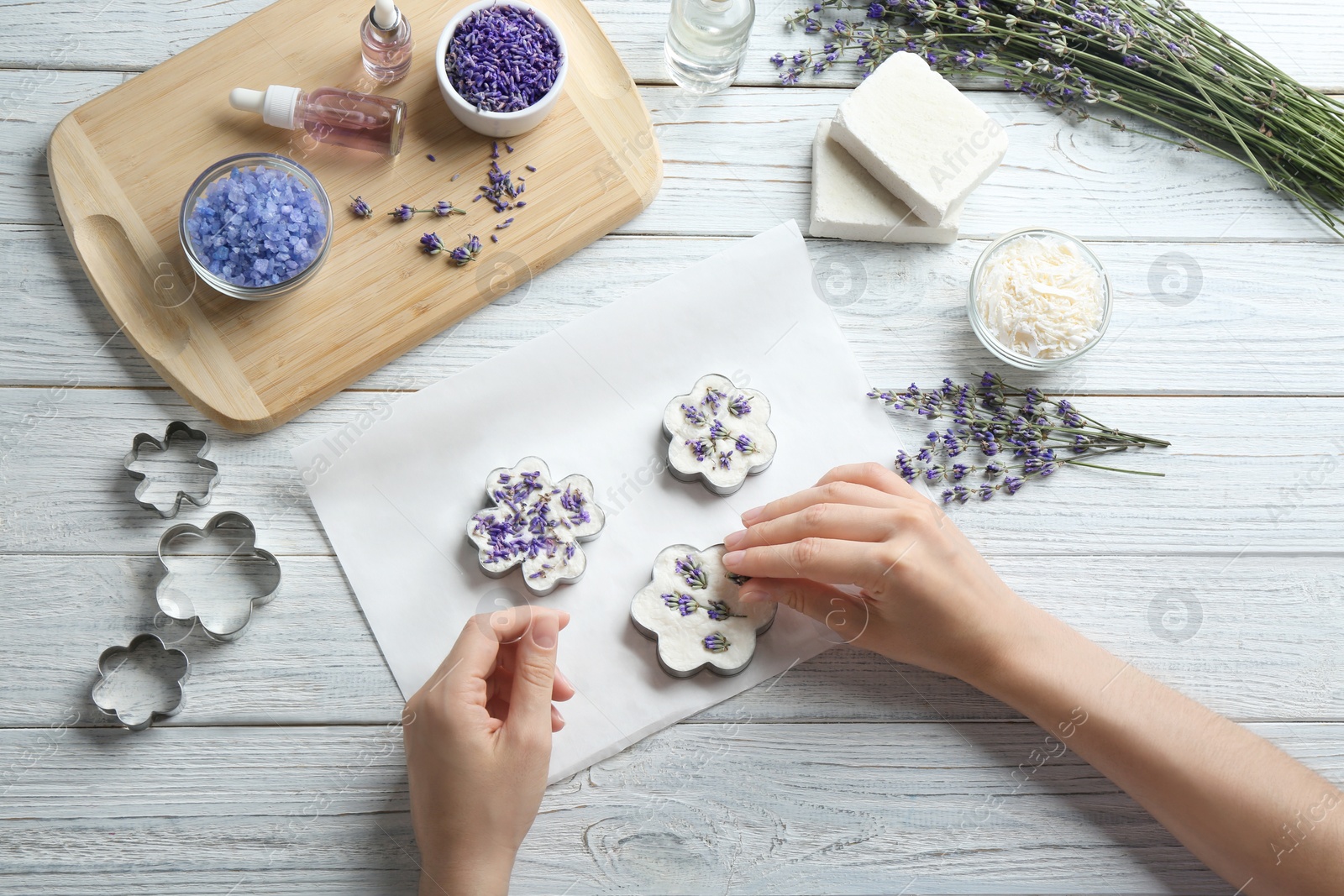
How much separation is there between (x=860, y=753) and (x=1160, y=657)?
503mm

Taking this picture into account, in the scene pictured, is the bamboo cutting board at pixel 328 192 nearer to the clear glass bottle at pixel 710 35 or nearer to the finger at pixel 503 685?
the clear glass bottle at pixel 710 35

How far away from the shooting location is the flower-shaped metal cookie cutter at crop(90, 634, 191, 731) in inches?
50.6

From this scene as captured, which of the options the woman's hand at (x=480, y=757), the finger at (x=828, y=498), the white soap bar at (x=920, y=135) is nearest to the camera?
the woman's hand at (x=480, y=757)

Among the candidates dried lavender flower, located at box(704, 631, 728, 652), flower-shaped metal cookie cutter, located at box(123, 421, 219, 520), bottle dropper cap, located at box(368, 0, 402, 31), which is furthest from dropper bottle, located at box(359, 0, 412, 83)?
dried lavender flower, located at box(704, 631, 728, 652)

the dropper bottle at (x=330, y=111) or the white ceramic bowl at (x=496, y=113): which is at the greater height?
the white ceramic bowl at (x=496, y=113)

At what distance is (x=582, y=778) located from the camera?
1317 mm

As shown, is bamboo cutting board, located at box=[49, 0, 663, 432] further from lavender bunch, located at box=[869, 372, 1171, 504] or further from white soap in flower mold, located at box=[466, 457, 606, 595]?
lavender bunch, located at box=[869, 372, 1171, 504]

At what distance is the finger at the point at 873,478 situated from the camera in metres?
1.31

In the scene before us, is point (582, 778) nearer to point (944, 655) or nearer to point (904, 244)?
point (944, 655)

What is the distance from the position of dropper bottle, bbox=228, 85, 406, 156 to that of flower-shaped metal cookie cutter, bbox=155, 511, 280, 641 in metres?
0.59

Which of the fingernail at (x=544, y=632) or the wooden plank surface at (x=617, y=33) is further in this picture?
the wooden plank surface at (x=617, y=33)

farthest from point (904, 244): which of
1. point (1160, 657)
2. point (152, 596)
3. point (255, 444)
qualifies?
point (152, 596)

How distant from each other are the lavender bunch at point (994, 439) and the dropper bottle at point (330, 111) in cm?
85

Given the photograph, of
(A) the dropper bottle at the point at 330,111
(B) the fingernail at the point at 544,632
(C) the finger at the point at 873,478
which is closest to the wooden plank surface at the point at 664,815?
(B) the fingernail at the point at 544,632
